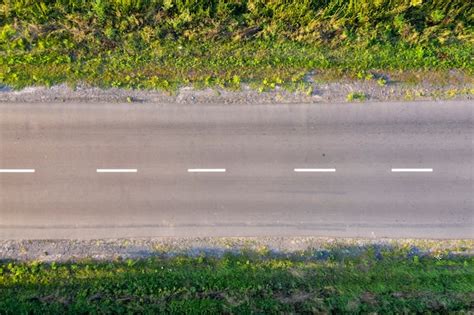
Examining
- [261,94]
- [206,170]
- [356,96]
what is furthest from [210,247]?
[356,96]

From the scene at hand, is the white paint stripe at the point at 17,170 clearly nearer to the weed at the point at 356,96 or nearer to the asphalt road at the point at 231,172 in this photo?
the asphalt road at the point at 231,172

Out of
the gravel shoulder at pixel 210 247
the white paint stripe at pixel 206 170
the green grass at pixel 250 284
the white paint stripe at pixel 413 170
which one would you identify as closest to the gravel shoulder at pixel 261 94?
the white paint stripe at pixel 206 170

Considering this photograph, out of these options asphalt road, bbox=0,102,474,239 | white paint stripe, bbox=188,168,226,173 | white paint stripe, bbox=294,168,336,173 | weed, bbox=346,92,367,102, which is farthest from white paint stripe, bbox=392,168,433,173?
white paint stripe, bbox=188,168,226,173

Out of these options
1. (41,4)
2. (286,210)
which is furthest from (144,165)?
(41,4)

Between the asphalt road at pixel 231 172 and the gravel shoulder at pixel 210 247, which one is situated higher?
the asphalt road at pixel 231 172

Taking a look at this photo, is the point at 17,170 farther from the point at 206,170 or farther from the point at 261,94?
the point at 261,94

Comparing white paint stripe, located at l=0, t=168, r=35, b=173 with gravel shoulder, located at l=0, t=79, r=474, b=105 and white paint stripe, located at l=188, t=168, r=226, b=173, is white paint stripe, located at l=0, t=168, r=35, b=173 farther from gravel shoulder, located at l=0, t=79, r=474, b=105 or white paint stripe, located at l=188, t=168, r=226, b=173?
white paint stripe, located at l=188, t=168, r=226, b=173
